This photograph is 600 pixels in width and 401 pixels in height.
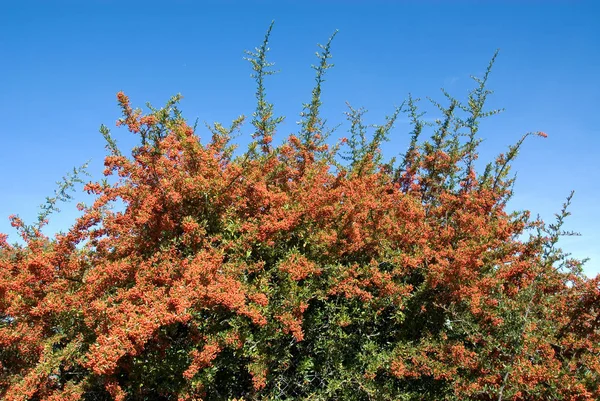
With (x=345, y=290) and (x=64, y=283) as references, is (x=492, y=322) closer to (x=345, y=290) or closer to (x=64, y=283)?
(x=345, y=290)

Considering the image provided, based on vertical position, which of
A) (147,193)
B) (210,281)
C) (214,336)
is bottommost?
(214,336)

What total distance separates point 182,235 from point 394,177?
818cm

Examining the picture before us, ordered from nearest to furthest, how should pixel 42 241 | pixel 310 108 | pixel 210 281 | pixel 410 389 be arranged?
pixel 210 281 → pixel 410 389 → pixel 42 241 → pixel 310 108

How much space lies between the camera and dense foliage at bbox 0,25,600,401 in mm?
6805

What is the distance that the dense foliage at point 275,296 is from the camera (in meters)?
6.80

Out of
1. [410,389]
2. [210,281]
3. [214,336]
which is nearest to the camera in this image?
[210,281]

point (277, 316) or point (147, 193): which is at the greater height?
point (147, 193)

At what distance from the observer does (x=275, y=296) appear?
7242 mm

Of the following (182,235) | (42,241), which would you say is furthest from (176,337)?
(42,241)

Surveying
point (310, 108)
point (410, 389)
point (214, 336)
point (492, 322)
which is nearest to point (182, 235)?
point (214, 336)

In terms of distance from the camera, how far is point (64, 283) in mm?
8047

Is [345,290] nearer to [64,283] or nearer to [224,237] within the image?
[224,237]

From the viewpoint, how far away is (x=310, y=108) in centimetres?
1237

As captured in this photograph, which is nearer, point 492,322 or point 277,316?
point 277,316
